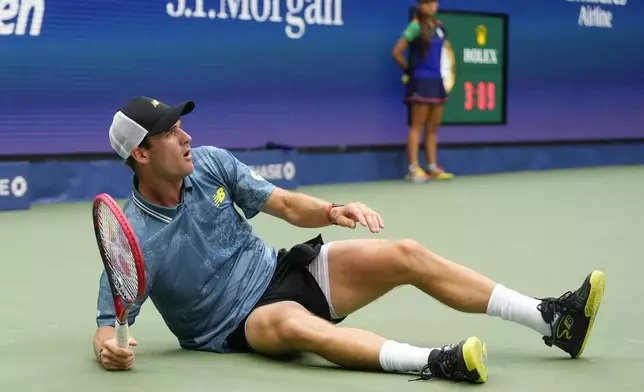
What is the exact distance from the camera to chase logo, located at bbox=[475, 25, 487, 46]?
12.7 m

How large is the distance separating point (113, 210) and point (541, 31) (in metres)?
10.8

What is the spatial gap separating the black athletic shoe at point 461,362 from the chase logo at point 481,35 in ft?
31.4

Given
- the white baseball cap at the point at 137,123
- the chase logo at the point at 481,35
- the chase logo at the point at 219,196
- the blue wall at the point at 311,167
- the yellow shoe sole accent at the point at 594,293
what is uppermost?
the chase logo at the point at 481,35

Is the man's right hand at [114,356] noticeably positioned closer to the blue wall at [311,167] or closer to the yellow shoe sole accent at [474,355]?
the yellow shoe sole accent at [474,355]

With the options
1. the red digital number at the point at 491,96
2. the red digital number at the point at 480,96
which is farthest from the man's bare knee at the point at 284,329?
the red digital number at the point at 491,96

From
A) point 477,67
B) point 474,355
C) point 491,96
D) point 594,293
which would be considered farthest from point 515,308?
point 491,96

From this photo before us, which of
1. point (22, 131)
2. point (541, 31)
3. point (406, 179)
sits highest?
point (541, 31)

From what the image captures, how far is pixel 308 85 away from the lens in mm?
11281

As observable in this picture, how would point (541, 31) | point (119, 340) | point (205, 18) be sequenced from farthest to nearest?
point (541, 31)
point (205, 18)
point (119, 340)

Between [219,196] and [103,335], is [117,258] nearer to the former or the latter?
[103,335]

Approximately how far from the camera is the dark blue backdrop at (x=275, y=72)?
374 inches

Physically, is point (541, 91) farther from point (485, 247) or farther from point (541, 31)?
point (485, 247)

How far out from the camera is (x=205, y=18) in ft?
34.1

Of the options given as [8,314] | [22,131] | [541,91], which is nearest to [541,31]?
[541,91]
